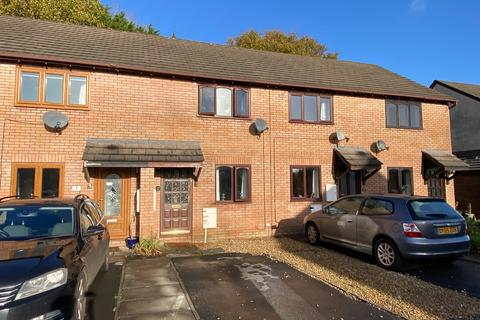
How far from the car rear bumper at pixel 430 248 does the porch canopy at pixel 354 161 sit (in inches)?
189

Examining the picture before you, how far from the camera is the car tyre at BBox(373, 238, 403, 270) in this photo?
287 inches

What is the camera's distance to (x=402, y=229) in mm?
7234

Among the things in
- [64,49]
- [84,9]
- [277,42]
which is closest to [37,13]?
[84,9]

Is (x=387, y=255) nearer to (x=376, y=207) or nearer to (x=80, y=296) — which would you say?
(x=376, y=207)

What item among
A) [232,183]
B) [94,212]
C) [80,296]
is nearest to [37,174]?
[94,212]

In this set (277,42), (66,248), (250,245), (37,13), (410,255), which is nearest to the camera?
(66,248)

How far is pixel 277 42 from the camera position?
97.9 ft

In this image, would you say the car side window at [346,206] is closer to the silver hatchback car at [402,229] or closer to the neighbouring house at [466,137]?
the silver hatchback car at [402,229]

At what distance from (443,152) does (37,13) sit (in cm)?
2154

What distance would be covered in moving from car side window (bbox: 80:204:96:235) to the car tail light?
6036 mm

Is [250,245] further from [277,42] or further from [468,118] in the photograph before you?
[277,42]

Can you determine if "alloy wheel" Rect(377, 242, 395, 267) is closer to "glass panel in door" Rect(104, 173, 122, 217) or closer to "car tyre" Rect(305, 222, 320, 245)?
"car tyre" Rect(305, 222, 320, 245)

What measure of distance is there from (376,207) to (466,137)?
16372mm

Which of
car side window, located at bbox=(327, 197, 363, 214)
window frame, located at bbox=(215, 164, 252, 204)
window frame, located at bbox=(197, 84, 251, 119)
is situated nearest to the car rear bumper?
car side window, located at bbox=(327, 197, 363, 214)
